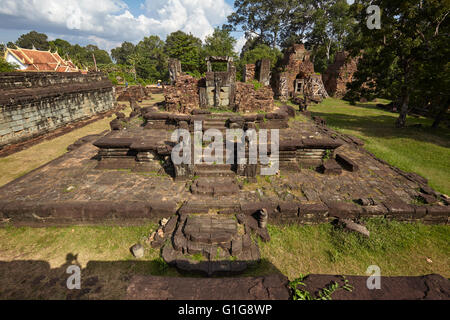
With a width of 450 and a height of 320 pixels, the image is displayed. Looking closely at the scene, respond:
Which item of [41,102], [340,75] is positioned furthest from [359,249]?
[340,75]

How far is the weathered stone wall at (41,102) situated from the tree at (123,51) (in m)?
88.0

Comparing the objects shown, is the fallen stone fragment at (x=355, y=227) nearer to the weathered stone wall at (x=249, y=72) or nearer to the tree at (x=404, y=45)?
the weathered stone wall at (x=249, y=72)

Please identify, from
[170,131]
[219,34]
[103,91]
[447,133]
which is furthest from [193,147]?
[219,34]

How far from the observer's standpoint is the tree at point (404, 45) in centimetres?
1008

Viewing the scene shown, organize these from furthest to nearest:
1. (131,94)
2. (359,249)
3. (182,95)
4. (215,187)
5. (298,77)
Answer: (298,77), (131,94), (182,95), (215,187), (359,249)

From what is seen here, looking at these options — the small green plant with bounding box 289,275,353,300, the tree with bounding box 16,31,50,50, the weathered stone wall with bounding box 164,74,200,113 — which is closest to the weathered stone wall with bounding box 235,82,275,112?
the weathered stone wall with bounding box 164,74,200,113

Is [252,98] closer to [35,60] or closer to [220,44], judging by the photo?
[220,44]

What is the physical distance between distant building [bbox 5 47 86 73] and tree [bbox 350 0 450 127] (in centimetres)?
4272

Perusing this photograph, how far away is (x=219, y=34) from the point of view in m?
36.4

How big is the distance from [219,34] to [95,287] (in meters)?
42.4

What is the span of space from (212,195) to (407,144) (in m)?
11.3

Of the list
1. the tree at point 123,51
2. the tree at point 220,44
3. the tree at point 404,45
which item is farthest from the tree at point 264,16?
the tree at point 123,51

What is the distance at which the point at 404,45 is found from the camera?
35.0ft
